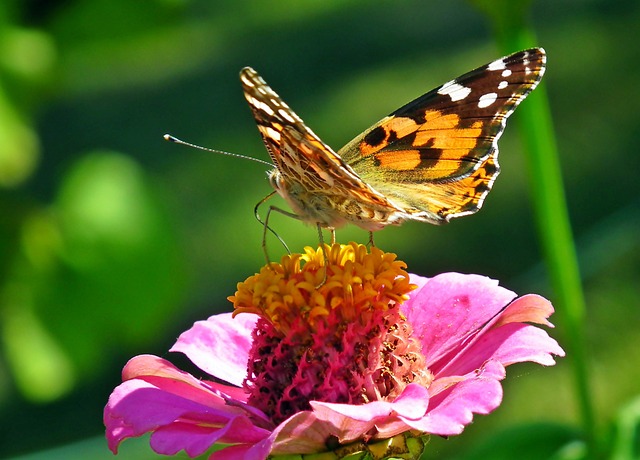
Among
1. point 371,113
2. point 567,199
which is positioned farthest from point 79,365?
point 371,113

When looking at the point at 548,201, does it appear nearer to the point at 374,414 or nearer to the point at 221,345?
the point at 221,345

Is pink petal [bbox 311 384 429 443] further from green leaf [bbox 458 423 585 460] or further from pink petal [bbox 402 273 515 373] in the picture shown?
green leaf [bbox 458 423 585 460]

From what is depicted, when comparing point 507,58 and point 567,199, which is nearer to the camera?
point 507,58

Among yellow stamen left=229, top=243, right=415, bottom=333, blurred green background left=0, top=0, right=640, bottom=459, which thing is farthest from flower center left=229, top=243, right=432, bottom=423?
blurred green background left=0, top=0, right=640, bottom=459

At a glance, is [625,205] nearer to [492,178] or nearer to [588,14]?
[588,14]

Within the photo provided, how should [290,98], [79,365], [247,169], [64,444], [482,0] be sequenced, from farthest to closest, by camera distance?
[290,98] < [247,169] < [64,444] < [79,365] < [482,0]

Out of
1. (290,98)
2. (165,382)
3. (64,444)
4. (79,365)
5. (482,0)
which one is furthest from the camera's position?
(290,98)
